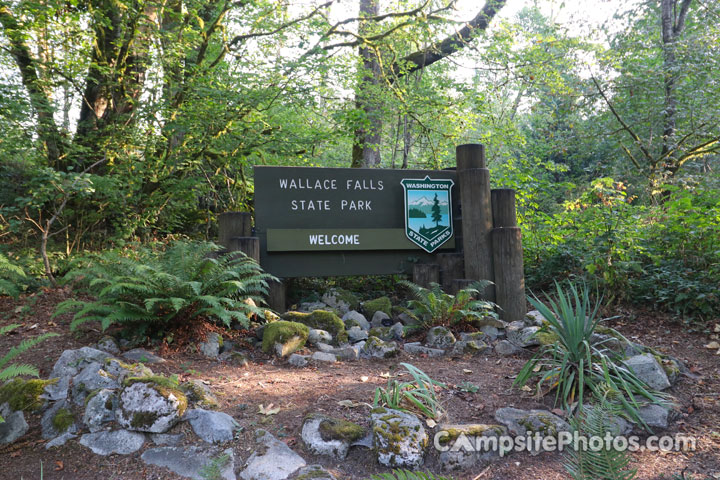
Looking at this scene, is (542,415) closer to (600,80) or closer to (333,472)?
(333,472)

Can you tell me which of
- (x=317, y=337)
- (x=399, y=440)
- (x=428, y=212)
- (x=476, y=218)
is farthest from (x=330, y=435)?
(x=428, y=212)

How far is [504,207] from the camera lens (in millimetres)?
6762

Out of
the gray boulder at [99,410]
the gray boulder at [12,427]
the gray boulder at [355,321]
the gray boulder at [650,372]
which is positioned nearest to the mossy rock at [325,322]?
the gray boulder at [355,321]

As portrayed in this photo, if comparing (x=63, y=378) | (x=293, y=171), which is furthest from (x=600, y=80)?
(x=63, y=378)

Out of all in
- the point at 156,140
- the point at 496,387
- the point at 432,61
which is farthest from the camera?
the point at 432,61

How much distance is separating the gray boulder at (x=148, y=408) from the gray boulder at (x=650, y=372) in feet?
11.7

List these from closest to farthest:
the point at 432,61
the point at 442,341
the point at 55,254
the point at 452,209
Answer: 1. the point at 442,341
2. the point at 452,209
3. the point at 55,254
4. the point at 432,61

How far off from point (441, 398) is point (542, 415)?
759mm

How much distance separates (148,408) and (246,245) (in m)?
3.26

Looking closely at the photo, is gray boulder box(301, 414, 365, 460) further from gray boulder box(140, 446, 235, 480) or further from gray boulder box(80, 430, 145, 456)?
gray boulder box(80, 430, 145, 456)

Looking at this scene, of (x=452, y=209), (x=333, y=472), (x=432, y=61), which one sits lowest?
(x=333, y=472)

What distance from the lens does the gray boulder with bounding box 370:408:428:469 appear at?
292cm

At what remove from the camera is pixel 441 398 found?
374 centimetres

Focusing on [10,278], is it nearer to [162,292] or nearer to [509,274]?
[162,292]
